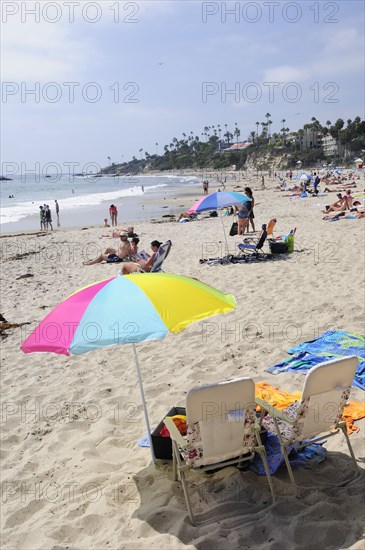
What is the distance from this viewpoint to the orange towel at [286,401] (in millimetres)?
4285

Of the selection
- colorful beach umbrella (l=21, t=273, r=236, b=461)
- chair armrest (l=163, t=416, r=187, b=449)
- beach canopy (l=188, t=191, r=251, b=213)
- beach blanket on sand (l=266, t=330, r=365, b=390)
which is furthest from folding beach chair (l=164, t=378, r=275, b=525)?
beach canopy (l=188, t=191, r=251, b=213)

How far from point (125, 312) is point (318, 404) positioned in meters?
1.51

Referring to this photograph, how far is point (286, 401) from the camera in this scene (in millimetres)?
4566

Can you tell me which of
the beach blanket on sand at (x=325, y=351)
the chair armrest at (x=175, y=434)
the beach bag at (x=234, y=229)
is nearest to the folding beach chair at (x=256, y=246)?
the beach bag at (x=234, y=229)

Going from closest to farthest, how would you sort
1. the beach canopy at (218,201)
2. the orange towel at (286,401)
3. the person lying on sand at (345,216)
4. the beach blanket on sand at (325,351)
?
the orange towel at (286,401)
the beach blanket on sand at (325,351)
the beach canopy at (218,201)
the person lying on sand at (345,216)

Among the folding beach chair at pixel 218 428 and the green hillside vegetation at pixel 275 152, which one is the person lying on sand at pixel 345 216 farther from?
the green hillside vegetation at pixel 275 152

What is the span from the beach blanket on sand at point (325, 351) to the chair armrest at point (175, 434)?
2.12m

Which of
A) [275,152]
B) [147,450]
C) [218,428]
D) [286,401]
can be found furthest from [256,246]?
[275,152]

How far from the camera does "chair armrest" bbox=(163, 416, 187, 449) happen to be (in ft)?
10.7

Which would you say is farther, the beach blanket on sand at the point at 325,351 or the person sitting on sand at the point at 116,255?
the person sitting on sand at the point at 116,255

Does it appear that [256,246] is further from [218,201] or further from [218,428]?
[218,428]

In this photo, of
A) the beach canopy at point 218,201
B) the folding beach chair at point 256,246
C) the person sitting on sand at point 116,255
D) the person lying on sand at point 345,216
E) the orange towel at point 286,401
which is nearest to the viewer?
the orange towel at point 286,401

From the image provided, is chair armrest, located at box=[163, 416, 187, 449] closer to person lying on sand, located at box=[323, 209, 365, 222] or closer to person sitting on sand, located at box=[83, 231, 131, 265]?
person sitting on sand, located at box=[83, 231, 131, 265]

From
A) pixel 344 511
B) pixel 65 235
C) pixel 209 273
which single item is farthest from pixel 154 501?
pixel 65 235
